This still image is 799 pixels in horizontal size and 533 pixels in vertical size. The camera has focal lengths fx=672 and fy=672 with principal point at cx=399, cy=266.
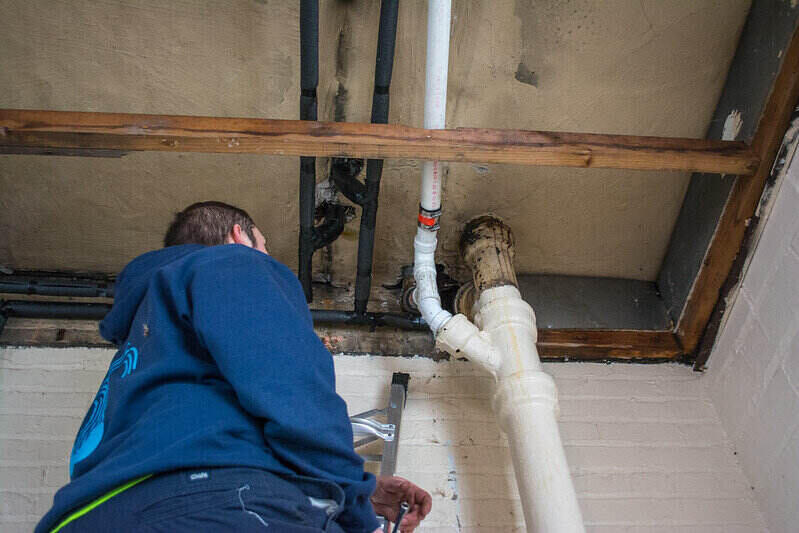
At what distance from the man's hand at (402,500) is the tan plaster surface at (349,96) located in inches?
31.5

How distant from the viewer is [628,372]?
2.02 m

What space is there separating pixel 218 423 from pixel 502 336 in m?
0.88

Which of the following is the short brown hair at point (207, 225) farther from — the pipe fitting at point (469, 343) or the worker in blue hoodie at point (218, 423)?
the pipe fitting at point (469, 343)

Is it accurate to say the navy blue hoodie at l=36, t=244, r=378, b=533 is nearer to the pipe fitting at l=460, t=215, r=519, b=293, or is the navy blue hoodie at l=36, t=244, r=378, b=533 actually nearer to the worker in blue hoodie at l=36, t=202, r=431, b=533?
the worker in blue hoodie at l=36, t=202, r=431, b=533

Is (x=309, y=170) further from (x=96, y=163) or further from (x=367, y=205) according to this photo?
(x=96, y=163)

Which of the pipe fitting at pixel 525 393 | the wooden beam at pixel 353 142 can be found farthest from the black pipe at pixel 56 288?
the pipe fitting at pixel 525 393

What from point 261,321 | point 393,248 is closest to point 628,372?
point 393,248

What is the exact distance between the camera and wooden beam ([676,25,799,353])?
5.24 feet

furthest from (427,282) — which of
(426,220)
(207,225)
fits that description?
(207,225)

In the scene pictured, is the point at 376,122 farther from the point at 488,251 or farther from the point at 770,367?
the point at 770,367

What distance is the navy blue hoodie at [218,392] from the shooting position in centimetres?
100

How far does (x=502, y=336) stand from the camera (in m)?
1.72

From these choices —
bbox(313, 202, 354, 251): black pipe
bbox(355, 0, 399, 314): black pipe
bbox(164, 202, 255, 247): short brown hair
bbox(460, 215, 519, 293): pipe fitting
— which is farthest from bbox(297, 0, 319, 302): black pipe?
bbox(460, 215, 519, 293): pipe fitting

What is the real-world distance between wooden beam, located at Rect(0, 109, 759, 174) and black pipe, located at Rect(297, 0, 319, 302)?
0.12 meters
